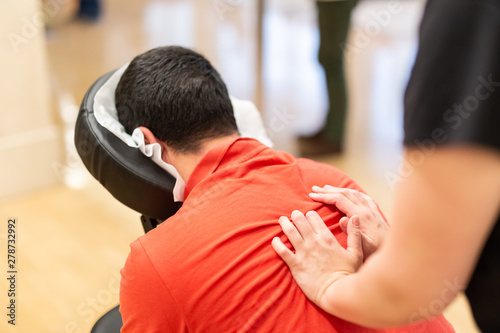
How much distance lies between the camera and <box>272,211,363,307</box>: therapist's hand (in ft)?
3.22

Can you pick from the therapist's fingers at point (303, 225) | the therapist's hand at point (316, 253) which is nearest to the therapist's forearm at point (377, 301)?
the therapist's hand at point (316, 253)

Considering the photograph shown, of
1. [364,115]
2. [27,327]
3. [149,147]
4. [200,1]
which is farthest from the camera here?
[200,1]

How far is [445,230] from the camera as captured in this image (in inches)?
25.1

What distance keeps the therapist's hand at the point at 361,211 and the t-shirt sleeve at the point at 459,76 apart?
521 millimetres

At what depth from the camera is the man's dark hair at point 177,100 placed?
1312mm

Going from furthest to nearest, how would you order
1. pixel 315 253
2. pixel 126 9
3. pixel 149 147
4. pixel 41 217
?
pixel 126 9 → pixel 41 217 → pixel 149 147 → pixel 315 253

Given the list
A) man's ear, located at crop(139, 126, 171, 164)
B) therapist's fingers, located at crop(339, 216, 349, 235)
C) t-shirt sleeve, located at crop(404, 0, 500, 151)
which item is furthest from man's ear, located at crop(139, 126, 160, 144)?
t-shirt sleeve, located at crop(404, 0, 500, 151)

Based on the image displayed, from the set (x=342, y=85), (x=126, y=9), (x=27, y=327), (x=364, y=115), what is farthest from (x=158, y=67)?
(x=126, y=9)

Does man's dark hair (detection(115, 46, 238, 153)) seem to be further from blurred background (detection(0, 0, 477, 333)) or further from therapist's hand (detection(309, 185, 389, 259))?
blurred background (detection(0, 0, 477, 333))

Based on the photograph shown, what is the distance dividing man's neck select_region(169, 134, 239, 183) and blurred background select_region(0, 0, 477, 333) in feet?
1.31

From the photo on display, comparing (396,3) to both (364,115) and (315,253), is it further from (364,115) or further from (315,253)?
(315,253)

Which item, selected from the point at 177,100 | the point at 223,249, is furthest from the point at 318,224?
the point at 177,100

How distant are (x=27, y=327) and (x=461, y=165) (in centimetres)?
162

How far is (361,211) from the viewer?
45.8 inches
